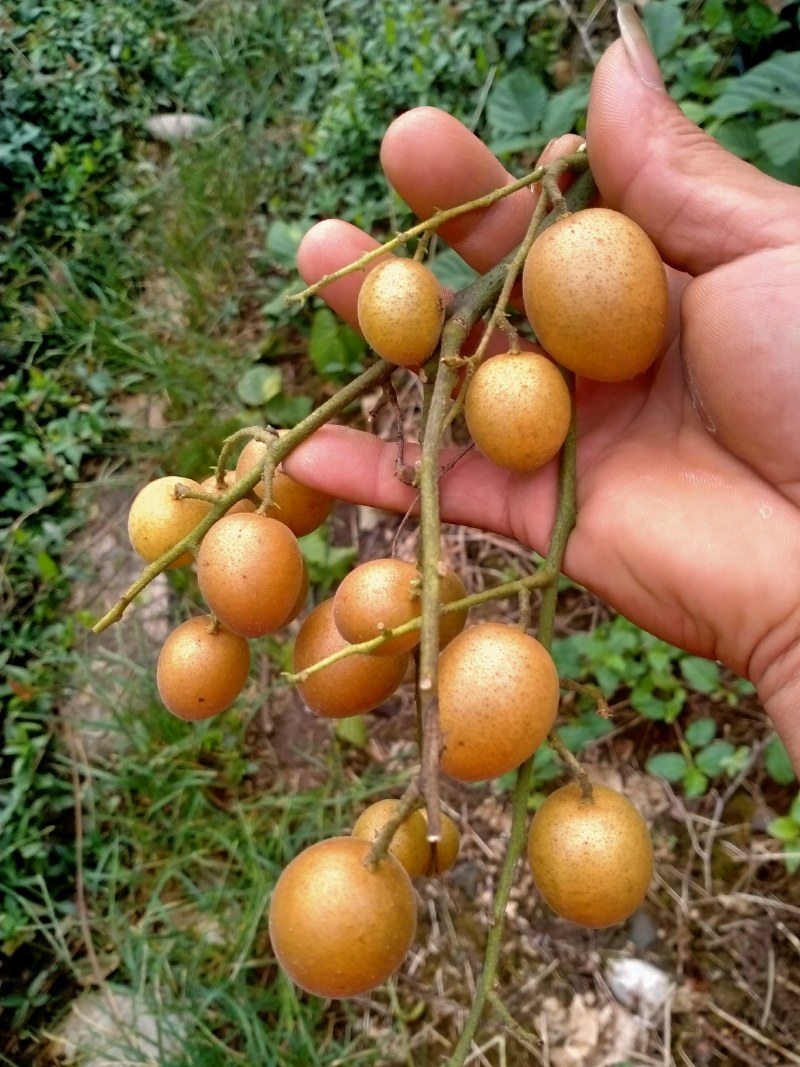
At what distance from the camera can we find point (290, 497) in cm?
184

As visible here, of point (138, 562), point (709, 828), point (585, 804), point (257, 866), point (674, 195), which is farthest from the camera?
point (138, 562)

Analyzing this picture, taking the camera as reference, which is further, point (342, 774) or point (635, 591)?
point (342, 774)

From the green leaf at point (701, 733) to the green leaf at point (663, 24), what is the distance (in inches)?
73.5

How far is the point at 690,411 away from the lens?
1.95 metres

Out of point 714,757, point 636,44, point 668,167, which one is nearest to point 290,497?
point 668,167

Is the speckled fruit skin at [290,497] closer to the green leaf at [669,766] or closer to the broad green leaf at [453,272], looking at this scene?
the broad green leaf at [453,272]

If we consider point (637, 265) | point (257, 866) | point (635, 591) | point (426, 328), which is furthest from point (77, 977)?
point (637, 265)

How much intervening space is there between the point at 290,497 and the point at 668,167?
39.4 inches

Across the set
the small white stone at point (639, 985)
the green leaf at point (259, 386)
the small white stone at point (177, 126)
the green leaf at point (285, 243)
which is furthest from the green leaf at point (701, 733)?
the small white stone at point (177, 126)

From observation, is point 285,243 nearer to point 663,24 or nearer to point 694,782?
point 663,24

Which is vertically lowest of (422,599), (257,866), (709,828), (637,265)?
(257,866)

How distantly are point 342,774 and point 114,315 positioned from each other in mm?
2400

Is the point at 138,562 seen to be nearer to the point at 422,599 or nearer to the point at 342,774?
the point at 342,774

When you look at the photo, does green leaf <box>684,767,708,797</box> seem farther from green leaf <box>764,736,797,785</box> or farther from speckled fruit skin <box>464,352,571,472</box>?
speckled fruit skin <box>464,352,571,472</box>
